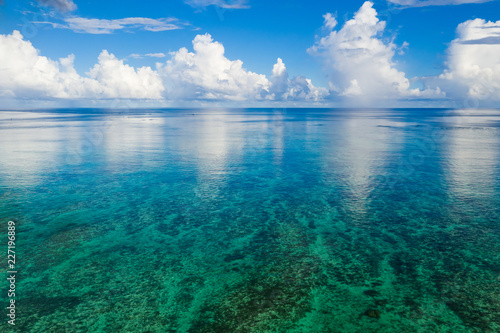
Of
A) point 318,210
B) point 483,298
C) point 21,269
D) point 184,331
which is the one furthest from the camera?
point 318,210

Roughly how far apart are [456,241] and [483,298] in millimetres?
6060

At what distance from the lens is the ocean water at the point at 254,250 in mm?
12617

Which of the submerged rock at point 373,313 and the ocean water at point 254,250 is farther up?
the ocean water at point 254,250

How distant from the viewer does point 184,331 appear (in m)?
11.9

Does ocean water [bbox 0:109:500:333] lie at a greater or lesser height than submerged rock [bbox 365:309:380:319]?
greater

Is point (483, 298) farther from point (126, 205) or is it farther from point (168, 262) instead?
point (126, 205)

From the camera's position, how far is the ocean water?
12617 millimetres

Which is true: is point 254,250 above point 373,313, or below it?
above

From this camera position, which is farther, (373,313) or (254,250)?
(254,250)

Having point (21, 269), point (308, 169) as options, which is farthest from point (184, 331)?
point (308, 169)

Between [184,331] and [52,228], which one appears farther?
[52,228]

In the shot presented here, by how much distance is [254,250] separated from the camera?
18078 mm

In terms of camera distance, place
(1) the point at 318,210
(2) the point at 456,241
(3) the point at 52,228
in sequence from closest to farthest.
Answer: (2) the point at 456,241, (3) the point at 52,228, (1) the point at 318,210

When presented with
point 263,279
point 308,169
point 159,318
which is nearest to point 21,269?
point 159,318
